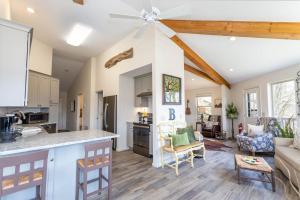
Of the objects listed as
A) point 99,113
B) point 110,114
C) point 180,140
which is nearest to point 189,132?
point 180,140

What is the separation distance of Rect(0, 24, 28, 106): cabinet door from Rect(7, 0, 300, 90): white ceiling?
4.62 feet

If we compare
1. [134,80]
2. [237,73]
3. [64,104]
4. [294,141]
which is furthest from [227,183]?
[64,104]

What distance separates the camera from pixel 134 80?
5.29m

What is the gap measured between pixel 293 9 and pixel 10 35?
175 inches

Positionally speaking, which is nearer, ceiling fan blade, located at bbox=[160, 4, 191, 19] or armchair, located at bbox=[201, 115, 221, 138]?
ceiling fan blade, located at bbox=[160, 4, 191, 19]

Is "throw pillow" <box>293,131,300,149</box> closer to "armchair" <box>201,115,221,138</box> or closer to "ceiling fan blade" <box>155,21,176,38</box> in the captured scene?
"ceiling fan blade" <box>155,21,176,38</box>

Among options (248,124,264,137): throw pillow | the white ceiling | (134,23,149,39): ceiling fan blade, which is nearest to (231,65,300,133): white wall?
the white ceiling

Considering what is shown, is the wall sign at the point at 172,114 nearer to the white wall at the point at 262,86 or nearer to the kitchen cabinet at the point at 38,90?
the white wall at the point at 262,86

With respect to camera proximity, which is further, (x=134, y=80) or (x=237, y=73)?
(x=237, y=73)

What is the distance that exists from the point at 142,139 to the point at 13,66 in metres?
3.20

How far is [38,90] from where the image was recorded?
480 cm

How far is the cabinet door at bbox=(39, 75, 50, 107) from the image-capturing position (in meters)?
4.89

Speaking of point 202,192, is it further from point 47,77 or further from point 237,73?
point 47,77

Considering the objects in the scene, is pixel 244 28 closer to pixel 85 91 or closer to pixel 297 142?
pixel 297 142
